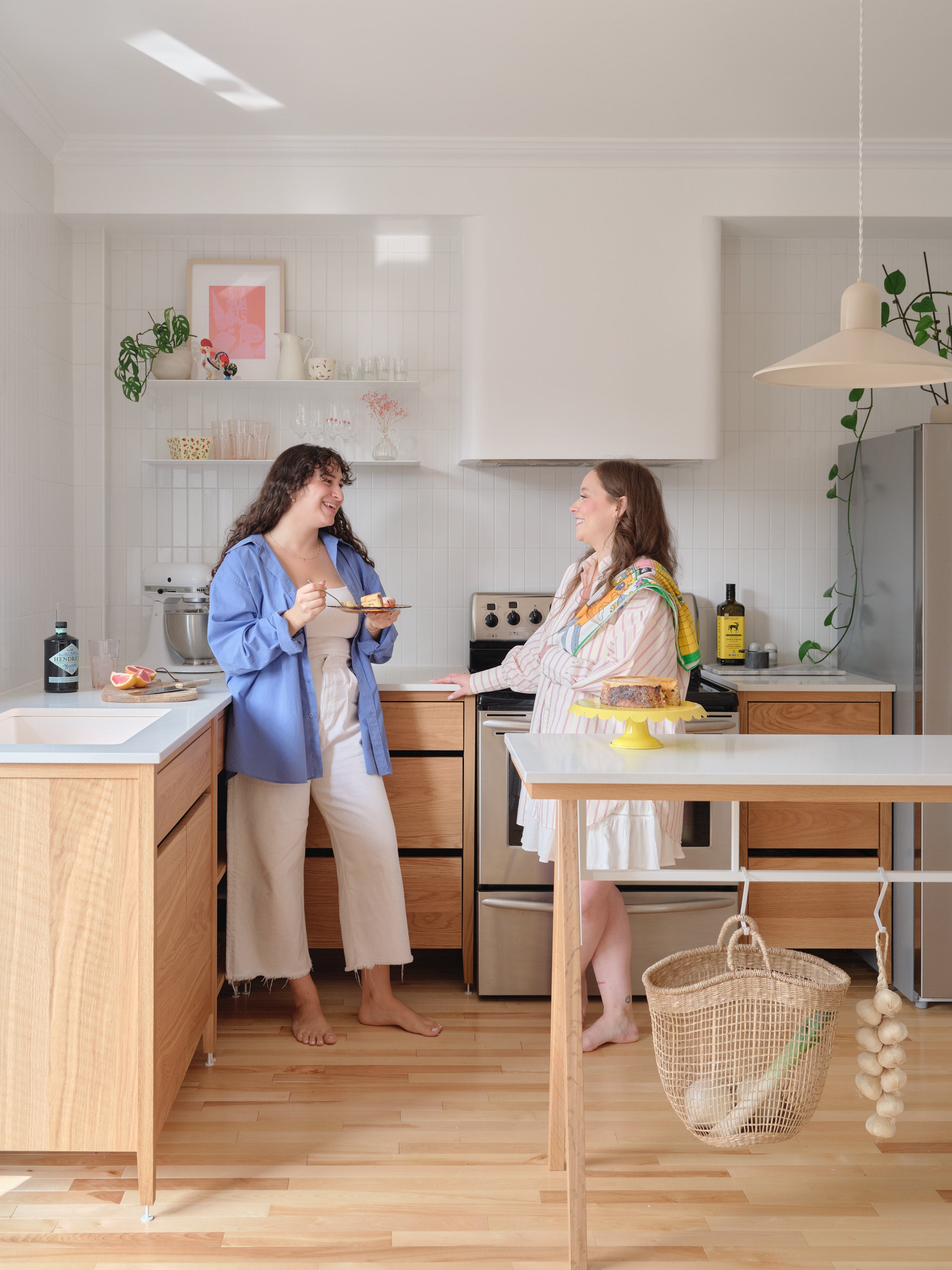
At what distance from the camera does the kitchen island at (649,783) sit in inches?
69.7

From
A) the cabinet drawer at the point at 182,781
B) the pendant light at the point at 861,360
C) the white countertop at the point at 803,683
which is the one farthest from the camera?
the white countertop at the point at 803,683

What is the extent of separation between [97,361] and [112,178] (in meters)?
0.58

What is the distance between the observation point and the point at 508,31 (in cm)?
265

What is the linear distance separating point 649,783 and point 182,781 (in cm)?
101

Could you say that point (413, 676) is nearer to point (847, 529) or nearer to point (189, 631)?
point (189, 631)

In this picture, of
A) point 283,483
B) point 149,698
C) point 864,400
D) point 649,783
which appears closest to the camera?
point 649,783

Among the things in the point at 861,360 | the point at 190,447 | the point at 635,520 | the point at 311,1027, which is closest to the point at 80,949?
the point at 311,1027

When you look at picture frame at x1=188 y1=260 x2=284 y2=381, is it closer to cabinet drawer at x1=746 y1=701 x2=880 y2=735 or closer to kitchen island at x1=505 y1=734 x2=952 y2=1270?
cabinet drawer at x1=746 y1=701 x2=880 y2=735

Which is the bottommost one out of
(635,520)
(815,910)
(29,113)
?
(815,910)

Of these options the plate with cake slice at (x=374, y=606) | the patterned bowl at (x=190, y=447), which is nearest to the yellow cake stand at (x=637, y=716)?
the plate with cake slice at (x=374, y=606)

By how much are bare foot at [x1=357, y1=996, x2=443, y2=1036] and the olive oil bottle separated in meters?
1.54

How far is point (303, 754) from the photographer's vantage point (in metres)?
2.73

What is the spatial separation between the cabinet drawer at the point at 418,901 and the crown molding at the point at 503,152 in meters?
2.20

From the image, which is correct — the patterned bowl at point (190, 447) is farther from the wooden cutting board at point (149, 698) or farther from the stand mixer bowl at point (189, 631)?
the wooden cutting board at point (149, 698)
